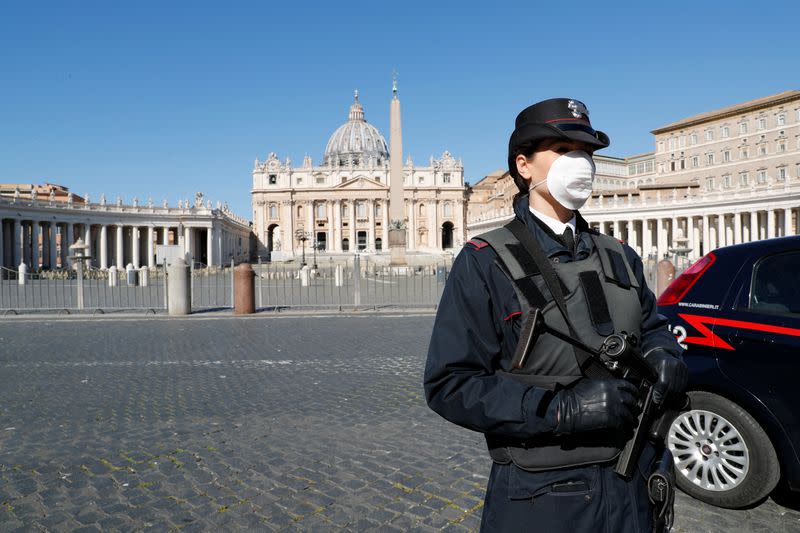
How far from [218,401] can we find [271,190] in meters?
95.6

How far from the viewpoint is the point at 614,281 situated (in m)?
1.79

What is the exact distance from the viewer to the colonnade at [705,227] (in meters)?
49.6

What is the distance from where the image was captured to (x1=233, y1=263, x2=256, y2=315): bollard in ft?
50.3

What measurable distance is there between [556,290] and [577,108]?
24.2 inches

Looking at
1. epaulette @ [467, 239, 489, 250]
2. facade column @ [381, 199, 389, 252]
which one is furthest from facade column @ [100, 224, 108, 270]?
epaulette @ [467, 239, 489, 250]

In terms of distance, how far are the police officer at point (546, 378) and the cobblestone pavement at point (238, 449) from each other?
1.79 meters

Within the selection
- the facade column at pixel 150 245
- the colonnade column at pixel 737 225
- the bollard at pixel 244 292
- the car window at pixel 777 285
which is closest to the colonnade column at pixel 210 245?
the facade column at pixel 150 245

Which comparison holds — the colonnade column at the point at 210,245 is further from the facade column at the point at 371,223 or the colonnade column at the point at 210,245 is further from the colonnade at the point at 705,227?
the colonnade at the point at 705,227

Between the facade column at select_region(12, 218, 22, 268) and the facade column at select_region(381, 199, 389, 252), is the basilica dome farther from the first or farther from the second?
the facade column at select_region(12, 218, 22, 268)

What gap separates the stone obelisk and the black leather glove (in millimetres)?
34073

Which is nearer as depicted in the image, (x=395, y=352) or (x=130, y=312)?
(x=395, y=352)

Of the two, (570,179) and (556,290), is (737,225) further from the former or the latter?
(556,290)

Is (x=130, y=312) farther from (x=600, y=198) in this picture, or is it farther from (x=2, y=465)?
(x=600, y=198)

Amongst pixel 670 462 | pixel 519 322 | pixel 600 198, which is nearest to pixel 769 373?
pixel 670 462
